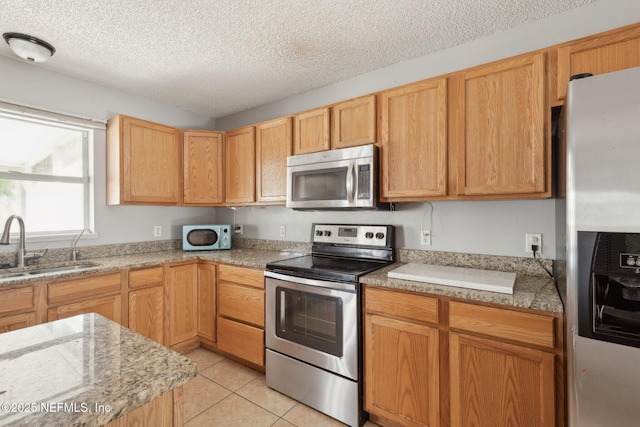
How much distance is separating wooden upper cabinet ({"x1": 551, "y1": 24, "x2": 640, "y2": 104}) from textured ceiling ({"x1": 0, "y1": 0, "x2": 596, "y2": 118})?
45 cm

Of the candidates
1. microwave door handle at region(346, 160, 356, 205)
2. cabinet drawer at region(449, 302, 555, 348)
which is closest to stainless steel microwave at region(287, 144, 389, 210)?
microwave door handle at region(346, 160, 356, 205)

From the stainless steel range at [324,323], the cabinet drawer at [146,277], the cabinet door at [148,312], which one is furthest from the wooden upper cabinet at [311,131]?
Result: the cabinet door at [148,312]

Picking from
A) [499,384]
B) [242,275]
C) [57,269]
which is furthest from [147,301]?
[499,384]

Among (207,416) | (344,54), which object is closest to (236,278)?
(207,416)

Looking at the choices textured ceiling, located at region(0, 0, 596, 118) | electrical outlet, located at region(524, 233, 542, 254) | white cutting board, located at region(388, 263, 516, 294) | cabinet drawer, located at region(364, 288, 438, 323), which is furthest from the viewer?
electrical outlet, located at region(524, 233, 542, 254)

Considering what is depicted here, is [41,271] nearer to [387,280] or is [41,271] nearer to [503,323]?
[387,280]

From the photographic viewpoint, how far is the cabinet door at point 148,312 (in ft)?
7.79

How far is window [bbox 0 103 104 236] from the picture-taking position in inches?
91.2

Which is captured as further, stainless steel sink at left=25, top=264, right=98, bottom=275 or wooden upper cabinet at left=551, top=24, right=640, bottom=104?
stainless steel sink at left=25, top=264, right=98, bottom=275

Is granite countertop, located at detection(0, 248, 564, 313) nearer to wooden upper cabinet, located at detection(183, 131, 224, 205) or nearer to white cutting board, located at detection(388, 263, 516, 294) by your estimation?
white cutting board, located at detection(388, 263, 516, 294)

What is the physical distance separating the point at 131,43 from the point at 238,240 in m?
2.07

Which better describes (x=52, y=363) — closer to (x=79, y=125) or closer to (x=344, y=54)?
(x=344, y=54)

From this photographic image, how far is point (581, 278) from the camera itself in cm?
113

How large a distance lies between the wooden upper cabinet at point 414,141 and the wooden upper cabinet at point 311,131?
47cm
